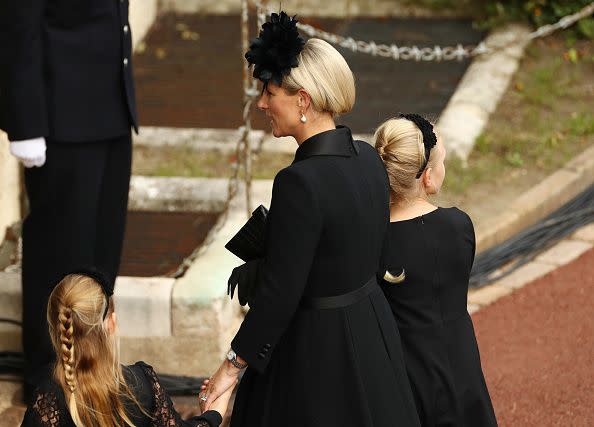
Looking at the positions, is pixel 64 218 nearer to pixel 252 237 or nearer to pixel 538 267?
pixel 252 237

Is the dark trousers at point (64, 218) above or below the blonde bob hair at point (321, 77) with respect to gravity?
below

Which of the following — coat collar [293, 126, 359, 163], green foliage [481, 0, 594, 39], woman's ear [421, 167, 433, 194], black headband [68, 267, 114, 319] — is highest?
coat collar [293, 126, 359, 163]

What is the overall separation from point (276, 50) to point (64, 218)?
1.73m

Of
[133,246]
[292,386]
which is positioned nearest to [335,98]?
[292,386]

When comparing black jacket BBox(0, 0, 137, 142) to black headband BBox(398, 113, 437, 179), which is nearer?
black headband BBox(398, 113, 437, 179)

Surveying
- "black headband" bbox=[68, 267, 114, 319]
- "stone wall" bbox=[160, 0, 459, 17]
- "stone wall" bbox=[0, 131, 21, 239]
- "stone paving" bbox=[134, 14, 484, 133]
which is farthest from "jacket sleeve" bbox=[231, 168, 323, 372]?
"stone wall" bbox=[160, 0, 459, 17]

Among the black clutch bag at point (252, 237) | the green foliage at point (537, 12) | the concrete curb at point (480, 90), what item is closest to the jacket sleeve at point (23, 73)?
the black clutch bag at point (252, 237)

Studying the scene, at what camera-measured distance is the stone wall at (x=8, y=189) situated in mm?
5860

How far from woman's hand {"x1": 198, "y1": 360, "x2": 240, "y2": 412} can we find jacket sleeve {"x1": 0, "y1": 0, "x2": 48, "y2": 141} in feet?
4.82

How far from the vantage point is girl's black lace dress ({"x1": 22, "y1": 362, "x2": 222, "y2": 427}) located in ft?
10.7

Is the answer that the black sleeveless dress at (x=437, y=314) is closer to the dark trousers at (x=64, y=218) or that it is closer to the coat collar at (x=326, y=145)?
the coat collar at (x=326, y=145)

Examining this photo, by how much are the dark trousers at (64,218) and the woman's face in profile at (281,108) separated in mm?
1504

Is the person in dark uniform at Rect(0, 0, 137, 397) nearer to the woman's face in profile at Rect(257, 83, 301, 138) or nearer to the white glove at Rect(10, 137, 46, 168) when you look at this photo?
the white glove at Rect(10, 137, 46, 168)

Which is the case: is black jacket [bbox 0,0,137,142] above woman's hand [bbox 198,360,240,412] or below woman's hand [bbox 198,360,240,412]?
above
